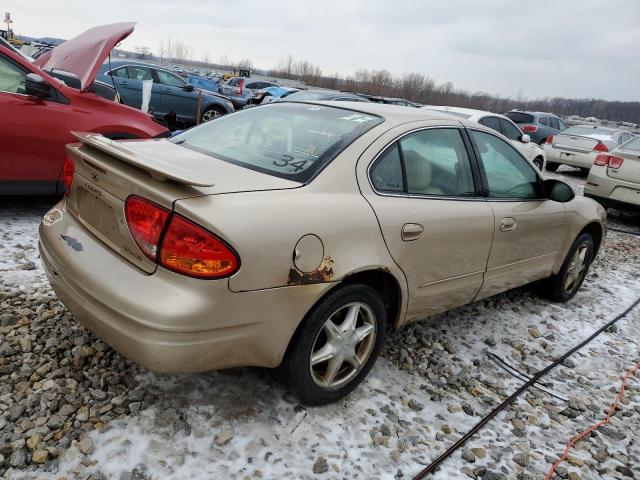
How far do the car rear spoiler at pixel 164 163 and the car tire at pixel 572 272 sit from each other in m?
3.29

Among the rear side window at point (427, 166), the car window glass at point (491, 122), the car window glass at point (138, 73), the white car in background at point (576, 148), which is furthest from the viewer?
the white car in background at point (576, 148)

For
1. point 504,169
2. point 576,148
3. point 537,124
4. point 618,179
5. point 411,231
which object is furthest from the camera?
point 537,124

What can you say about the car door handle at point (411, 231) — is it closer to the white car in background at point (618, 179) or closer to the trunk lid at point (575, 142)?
the white car in background at point (618, 179)

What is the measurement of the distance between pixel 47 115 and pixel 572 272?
15.9 feet

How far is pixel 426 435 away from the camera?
2.49 meters

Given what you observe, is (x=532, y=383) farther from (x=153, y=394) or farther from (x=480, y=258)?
(x=153, y=394)

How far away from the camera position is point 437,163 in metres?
2.96

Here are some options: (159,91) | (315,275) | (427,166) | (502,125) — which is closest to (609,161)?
(502,125)

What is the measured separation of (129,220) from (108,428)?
0.93 meters

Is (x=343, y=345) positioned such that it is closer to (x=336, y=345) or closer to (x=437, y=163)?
(x=336, y=345)

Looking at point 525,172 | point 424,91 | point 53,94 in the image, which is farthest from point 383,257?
point 424,91

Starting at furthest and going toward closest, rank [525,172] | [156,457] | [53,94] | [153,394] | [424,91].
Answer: [424,91]
[53,94]
[525,172]
[153,394]
[156,457]

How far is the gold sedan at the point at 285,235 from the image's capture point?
1.93m

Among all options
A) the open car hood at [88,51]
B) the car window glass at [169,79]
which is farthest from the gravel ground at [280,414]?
the car window glass at [169,79]
